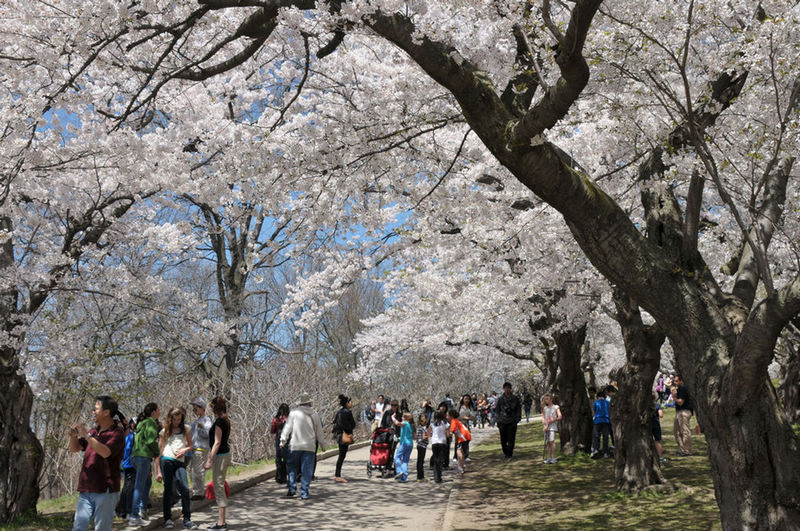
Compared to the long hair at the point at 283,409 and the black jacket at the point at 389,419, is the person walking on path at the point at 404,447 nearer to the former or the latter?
the black jacket at the point at 389,419

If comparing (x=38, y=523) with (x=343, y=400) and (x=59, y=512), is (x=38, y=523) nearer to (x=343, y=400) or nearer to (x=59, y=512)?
(x=59, y=512)

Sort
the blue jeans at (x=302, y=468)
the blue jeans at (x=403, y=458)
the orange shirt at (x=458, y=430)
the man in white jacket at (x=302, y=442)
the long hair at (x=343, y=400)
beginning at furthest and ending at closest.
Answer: the orange shirt at (x=458, y=430) → the blue jeans at (x=403, y=458) → the long hair at (x=343, y=400) → the man in white jacket at (x=302, y=442) → the blue jeans at (x=302, y=468)

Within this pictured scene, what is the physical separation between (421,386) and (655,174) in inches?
1350

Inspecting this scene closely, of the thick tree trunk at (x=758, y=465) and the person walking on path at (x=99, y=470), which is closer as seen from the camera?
the thick tree trunk at (x=758, y=465)

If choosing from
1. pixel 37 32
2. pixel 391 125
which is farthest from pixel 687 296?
pixel 37 32

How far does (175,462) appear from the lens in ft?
30.6

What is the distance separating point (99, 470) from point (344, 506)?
515 cm

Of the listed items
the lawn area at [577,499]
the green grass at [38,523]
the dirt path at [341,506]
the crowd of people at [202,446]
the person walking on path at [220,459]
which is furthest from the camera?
the dirt path at [341,506]

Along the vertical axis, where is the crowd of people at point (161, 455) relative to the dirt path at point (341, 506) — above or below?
above

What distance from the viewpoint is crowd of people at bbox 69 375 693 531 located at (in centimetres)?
648

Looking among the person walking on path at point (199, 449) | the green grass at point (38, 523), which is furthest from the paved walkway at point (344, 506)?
the green grass at point (38, 523)

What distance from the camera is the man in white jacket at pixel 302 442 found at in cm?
1149

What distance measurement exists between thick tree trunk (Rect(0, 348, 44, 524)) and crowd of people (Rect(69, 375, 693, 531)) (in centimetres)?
96

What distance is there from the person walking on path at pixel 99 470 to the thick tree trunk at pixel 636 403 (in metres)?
7.38
